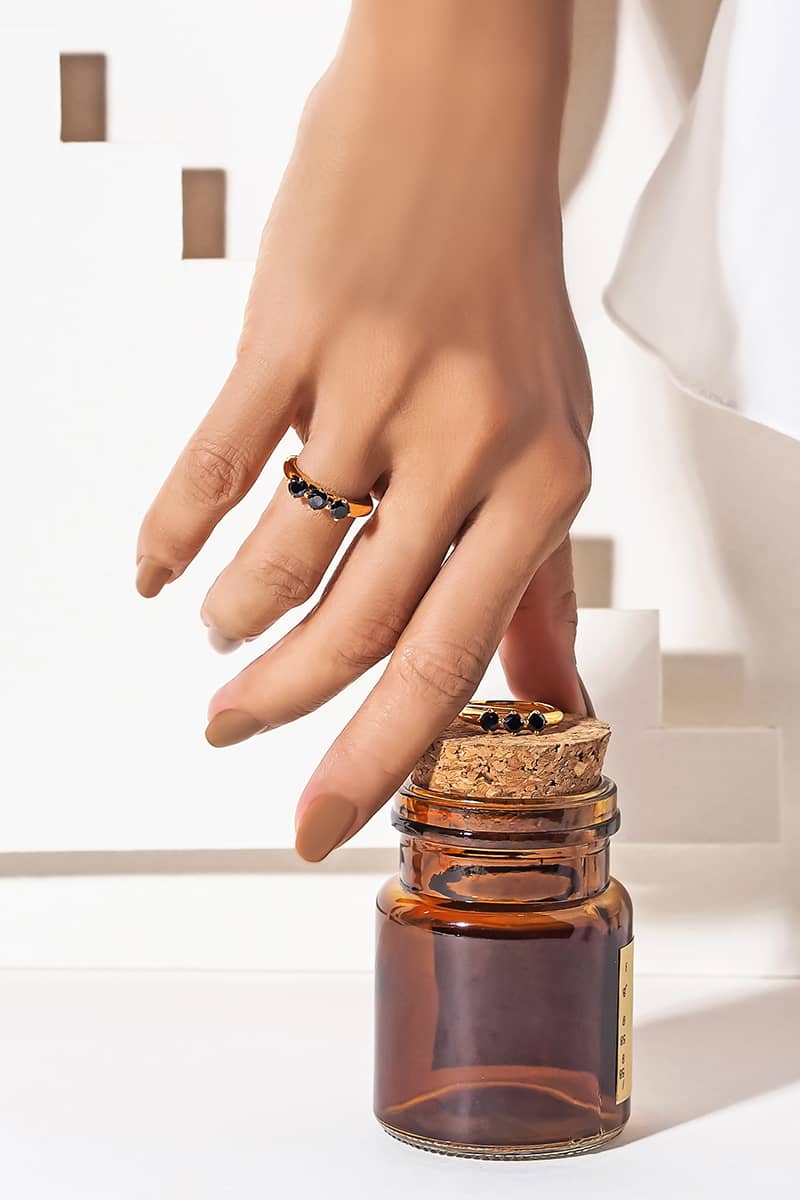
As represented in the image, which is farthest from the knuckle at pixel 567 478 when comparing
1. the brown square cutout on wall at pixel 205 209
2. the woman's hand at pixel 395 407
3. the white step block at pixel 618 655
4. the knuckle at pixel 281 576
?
the brown square cutout on wall at pixel 205 209

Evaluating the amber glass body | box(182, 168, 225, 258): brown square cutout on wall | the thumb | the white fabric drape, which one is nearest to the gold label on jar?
the amber glass body

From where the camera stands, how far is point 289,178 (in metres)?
0.58

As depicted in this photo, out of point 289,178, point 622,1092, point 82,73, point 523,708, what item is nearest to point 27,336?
point 82,73

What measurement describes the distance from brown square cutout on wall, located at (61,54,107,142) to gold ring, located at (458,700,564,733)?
0.47 meters

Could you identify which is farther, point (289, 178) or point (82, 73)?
point (82, 73)

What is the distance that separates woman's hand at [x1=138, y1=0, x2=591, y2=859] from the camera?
0.54m

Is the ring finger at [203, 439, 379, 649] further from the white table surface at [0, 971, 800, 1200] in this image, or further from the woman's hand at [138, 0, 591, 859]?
the white table surface at [0, 971, 800, 1200]

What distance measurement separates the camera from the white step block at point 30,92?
2.63ft

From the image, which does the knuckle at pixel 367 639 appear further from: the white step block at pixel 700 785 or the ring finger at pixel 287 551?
the white step block at pixel 700 785

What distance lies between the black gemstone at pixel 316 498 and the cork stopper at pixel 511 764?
10 cm

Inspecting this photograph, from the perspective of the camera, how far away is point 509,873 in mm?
560

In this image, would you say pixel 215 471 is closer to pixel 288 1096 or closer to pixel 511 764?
pixel 511 764

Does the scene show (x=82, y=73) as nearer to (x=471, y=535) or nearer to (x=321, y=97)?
(x=321, y=97)

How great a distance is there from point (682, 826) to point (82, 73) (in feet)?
1.91
